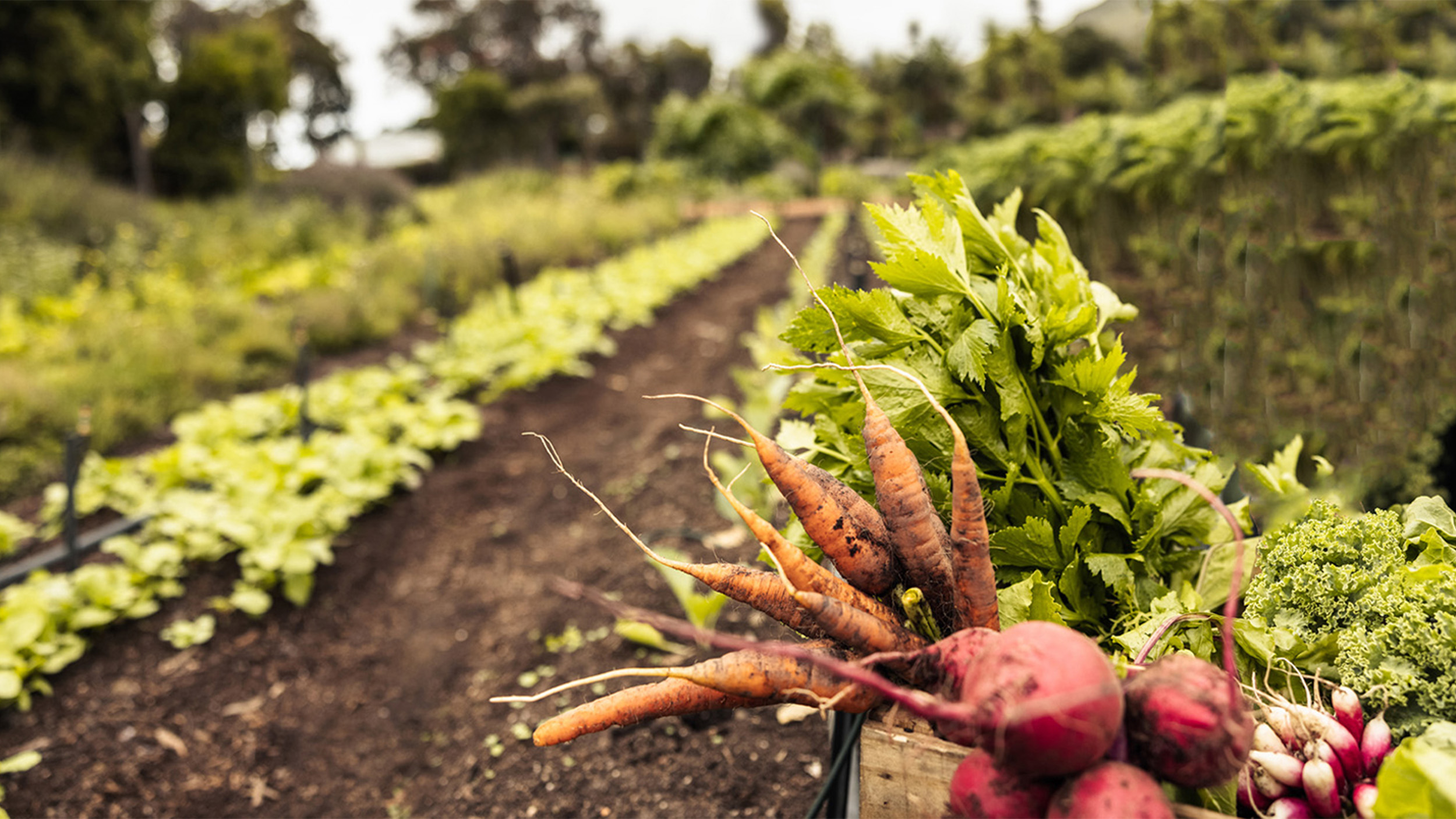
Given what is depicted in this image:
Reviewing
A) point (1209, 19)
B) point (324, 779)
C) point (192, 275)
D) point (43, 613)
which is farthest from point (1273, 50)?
point (192, 275)

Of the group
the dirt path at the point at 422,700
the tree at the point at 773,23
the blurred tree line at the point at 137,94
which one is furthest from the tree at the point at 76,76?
the tree at the point at 773,23

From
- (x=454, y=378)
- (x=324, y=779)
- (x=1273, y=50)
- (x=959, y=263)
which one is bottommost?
(x=324, y=779)

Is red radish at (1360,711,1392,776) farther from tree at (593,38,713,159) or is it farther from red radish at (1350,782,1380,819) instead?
tree at (593,38,713,159)

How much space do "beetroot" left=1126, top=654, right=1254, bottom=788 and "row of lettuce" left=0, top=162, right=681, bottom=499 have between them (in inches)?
240

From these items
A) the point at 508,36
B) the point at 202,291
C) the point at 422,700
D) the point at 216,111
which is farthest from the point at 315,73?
the point at 422,700

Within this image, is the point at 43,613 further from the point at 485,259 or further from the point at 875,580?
the point at 485,259

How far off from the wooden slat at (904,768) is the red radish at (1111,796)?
19 centimetres

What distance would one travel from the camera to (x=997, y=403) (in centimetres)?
146

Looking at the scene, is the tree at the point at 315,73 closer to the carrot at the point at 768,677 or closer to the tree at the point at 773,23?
the tree at the point at 773,23

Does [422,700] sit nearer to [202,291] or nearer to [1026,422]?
[1026,422]

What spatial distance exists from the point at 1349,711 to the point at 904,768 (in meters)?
0.65

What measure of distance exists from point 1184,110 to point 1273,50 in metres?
1.93

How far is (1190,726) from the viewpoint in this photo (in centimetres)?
84

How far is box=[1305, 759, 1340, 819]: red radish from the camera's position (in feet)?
3.19
